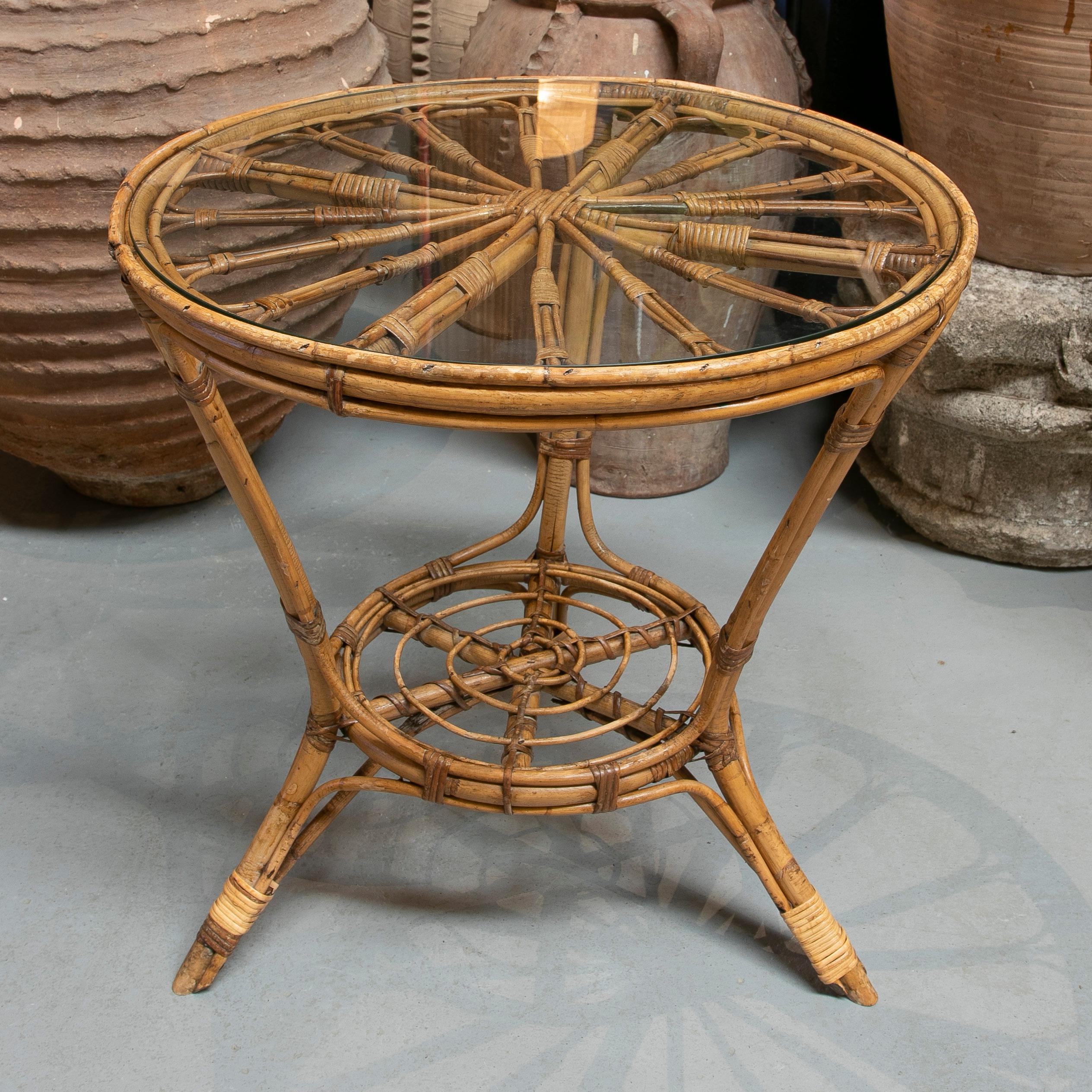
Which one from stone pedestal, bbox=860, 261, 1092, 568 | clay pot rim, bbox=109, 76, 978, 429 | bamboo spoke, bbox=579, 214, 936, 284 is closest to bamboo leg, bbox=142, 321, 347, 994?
clay pot rim, bbox=109, 76, 978, 429

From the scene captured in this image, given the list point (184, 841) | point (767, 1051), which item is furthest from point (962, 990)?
point (184, 841)

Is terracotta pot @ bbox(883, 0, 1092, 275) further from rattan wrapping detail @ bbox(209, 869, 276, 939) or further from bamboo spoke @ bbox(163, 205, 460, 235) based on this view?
rattan wrapping detail @ bbox(209, 869, 276, 939)

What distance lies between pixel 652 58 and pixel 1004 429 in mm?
745

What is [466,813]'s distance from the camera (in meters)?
1.44

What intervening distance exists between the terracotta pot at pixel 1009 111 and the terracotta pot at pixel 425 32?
2.95ft

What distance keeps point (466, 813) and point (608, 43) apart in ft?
3.66

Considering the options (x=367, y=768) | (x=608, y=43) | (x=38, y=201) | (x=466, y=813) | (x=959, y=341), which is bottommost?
(x=466, y=813)

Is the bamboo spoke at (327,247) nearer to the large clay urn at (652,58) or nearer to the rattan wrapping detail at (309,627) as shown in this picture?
the large clay urn at (652,58)

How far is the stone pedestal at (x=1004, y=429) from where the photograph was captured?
5.52ft

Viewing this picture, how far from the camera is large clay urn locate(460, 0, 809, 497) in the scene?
166 centimetres

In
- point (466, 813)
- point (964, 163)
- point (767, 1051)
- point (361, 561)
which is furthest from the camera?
point (361, 561)

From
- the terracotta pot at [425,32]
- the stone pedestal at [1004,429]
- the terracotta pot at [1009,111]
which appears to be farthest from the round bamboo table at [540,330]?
the terracotta pot at [425,32]

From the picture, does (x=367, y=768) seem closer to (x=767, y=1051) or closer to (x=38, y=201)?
(x=767, y=1051)

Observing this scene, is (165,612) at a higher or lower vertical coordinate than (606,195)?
lower
